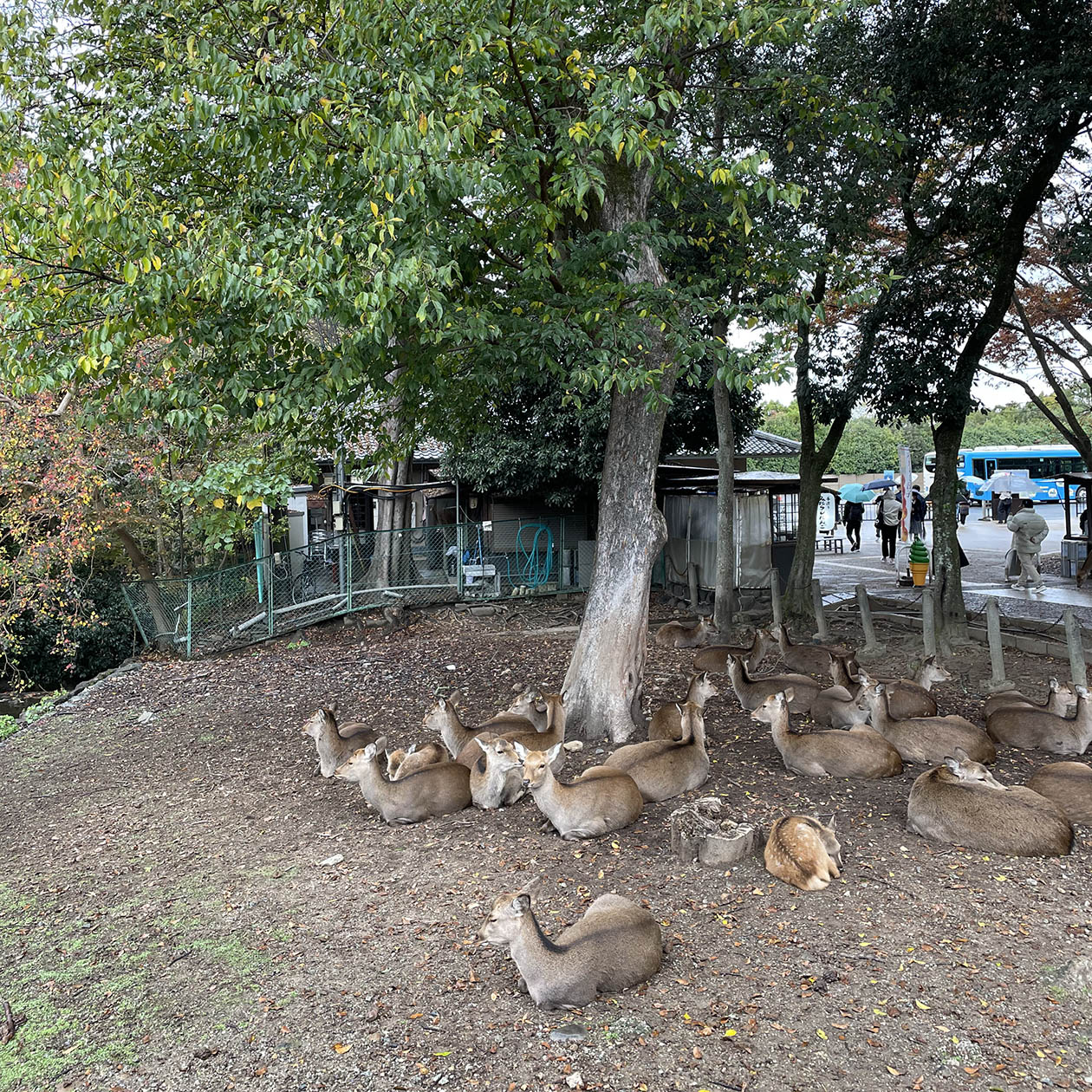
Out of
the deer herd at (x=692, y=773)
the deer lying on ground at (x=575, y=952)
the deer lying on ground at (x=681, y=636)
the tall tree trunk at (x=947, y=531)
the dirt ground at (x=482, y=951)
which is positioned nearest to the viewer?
the dirt ground at (x=482, y=951)

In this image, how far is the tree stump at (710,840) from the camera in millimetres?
5441

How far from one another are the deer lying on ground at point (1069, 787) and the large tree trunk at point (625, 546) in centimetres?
333

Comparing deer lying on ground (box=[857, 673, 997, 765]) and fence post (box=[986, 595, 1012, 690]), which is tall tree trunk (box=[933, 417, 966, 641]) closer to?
fence post (box=[986, 595, 1012, 690])

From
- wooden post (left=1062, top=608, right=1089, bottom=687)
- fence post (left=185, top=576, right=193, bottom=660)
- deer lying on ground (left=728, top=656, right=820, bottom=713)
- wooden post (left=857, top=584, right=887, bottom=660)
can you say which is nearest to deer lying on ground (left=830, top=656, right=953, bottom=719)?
deer lying on ground (left=728, top=656, right=820, bottom=713)

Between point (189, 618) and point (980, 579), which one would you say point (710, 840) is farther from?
point (980, 579)

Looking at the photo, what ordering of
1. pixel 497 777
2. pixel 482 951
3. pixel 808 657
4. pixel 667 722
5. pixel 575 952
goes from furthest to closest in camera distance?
1. pixel 808 657
2. pixel 667 722
3. pixel 497 777
4. pixel 482 951
5. pixel 575 952

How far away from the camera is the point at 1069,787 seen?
19.8ft

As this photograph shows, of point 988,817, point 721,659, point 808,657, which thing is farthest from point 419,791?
point 808,657

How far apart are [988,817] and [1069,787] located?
0.91m

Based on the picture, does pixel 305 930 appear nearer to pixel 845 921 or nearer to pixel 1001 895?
pixel 845 921

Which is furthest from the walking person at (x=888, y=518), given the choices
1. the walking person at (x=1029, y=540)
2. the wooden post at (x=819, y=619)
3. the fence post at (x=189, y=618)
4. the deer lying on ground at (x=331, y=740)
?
the deer lying on ground at (x=331, y=740)

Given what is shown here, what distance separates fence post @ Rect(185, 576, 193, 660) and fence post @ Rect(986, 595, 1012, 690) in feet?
37.4

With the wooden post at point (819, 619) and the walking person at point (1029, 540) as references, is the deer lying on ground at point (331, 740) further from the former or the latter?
the walking person at point (1029, 540)

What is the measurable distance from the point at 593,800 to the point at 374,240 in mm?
4139
